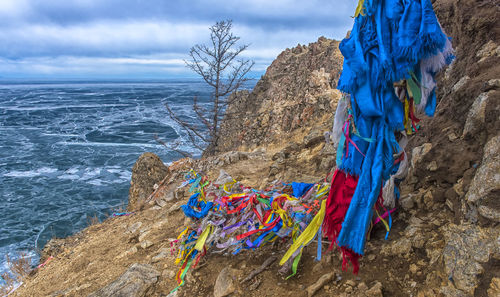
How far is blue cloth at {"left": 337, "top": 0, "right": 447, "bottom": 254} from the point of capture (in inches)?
74.1

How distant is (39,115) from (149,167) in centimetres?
3819

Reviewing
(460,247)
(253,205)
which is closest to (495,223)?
(460,247)

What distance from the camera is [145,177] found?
23.5ft

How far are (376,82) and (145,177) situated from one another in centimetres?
612

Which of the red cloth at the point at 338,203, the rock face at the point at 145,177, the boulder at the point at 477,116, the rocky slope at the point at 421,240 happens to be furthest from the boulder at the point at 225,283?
the rock face at the point at 145,177

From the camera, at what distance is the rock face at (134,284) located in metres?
2.88

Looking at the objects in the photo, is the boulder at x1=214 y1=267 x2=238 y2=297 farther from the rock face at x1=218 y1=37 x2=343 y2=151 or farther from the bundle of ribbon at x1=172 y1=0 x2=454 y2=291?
the rock face at x1=218 y1=37 x2=343 y2=151

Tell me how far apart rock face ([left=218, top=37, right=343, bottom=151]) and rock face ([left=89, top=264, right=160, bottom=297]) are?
4199 mm

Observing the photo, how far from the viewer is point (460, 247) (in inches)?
72.5

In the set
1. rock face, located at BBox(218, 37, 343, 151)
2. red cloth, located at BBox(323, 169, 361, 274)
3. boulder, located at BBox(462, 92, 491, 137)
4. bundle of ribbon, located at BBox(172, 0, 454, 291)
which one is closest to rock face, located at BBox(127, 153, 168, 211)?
rock face, located at BBox(218, 37, 343, 151)

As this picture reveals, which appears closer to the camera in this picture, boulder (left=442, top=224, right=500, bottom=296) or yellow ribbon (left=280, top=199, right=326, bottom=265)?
boulder (left=442, top=224, right=500, bottom=296)

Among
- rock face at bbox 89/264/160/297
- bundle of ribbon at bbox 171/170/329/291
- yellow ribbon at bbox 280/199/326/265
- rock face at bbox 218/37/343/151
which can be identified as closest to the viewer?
yellow ribbon at bbox 280/199/326/265

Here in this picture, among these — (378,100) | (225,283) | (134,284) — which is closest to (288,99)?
(134,284)

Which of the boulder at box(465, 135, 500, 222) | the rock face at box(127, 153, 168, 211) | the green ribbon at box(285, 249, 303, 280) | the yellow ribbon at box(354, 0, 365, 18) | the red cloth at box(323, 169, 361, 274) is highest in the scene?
the yellow ribbon at box(354, 0, 365, 18)
